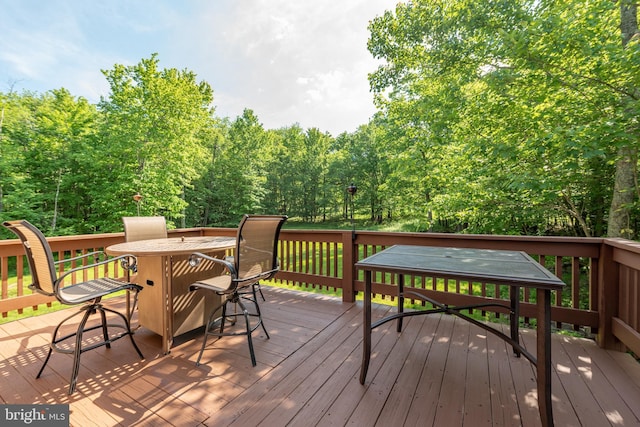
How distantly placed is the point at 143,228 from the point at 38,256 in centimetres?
126

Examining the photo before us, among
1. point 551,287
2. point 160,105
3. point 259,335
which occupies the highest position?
point 160,105

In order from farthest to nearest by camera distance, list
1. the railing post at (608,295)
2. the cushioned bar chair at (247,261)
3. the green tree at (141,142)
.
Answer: the green tree at (141,142) < the railing post at (608,295) < the cushioned bar chair at (247,261)

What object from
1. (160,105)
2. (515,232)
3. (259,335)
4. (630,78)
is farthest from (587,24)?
(160,105)

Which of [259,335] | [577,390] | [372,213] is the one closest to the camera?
[577,390]

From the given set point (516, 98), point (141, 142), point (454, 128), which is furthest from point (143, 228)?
point (141, 142)

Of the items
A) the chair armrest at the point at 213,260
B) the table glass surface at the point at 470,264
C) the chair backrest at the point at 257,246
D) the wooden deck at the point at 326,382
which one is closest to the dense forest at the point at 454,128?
the table glass surface at the point at 470,264

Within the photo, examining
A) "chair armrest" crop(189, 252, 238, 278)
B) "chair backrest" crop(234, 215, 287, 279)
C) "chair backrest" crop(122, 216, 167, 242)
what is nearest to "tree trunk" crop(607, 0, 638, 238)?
"chair backrest" crop(234, 215, 287, 279)

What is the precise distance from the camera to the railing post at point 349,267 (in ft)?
11.4

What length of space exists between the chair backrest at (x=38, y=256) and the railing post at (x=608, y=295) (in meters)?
4.44

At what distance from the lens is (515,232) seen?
5551 mm

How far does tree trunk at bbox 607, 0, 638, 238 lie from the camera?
3.64 metres

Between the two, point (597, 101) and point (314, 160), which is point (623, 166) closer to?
point (597, 101)

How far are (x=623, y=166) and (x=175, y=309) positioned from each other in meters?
6.63

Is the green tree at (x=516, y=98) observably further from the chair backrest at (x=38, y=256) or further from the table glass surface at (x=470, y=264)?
the chair backrest at (x=38, y=256)
